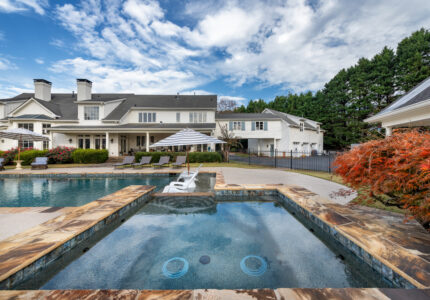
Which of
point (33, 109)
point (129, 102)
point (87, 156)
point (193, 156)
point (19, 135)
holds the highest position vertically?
point (129, 102)

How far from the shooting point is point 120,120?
71.6 ft

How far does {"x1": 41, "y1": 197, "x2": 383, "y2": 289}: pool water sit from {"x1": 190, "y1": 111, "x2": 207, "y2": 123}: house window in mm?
19256

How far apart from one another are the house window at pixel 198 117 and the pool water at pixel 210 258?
19256 mm

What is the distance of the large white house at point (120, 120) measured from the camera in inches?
817

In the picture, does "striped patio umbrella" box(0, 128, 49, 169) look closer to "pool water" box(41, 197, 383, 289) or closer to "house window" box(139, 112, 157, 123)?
"house window" box(139, 112, 157, 123)

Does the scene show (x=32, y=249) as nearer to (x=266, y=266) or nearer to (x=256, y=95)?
(x=266, y=266)

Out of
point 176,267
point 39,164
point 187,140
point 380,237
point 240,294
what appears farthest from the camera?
point 39,164

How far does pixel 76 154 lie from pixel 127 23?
13.0m

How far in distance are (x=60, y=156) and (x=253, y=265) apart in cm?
2097

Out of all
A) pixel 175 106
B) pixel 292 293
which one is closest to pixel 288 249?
pixel 292 293

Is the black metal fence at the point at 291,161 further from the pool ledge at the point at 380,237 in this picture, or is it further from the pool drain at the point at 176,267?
the pool drain at the point at 176,267

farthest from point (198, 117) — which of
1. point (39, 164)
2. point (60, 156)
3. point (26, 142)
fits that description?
point (26, 142)

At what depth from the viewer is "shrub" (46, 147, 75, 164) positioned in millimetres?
16734

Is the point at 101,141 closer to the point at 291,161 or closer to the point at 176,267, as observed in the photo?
Answer: the point at 291,161
